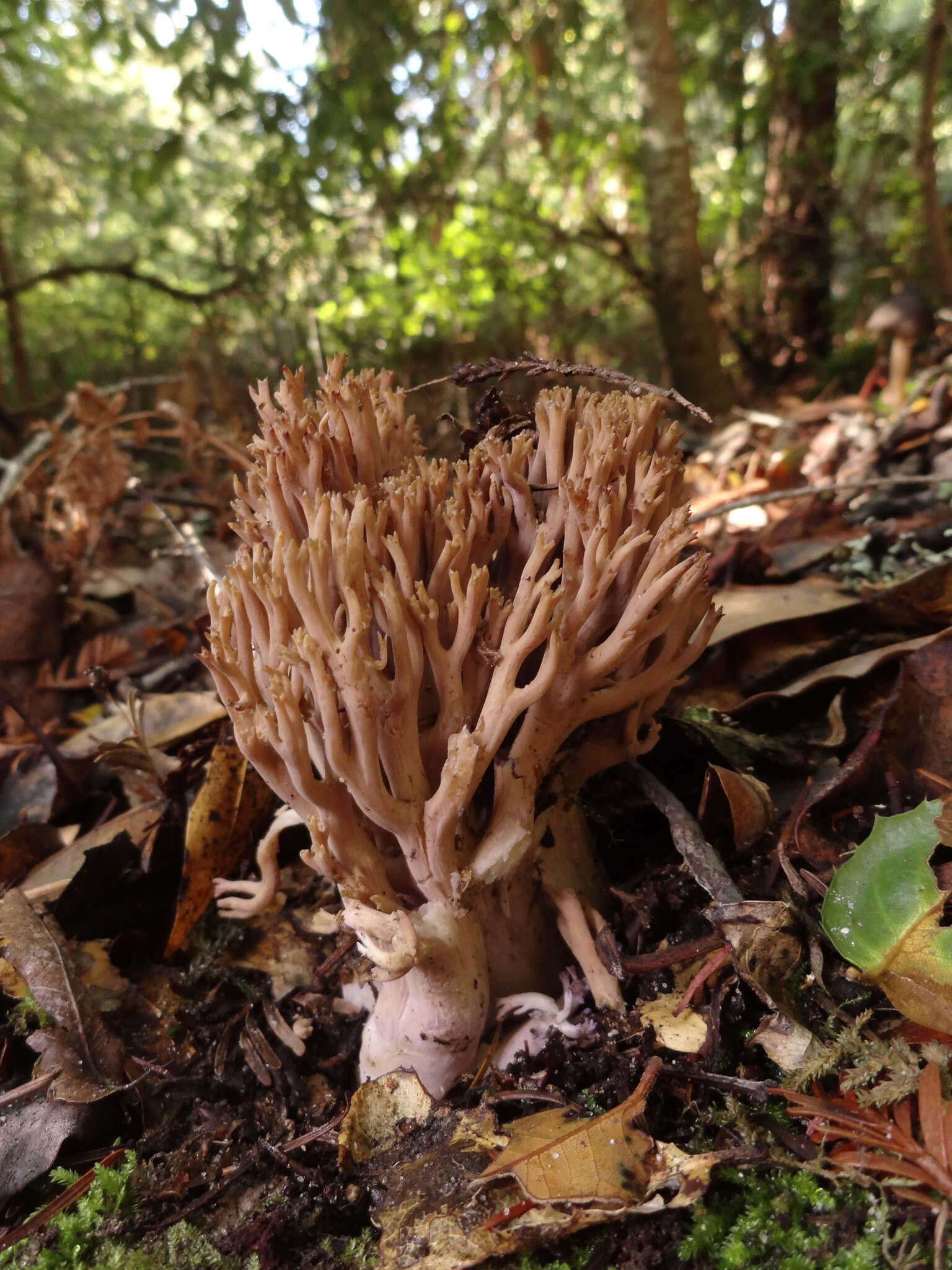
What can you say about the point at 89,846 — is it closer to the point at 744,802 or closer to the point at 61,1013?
the point at 61,1013

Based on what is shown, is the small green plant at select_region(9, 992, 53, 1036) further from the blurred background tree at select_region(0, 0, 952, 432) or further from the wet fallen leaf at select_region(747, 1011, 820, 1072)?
the blurred background tree at select_region(0, 0, 952, 432)

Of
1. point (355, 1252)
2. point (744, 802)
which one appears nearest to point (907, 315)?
point (744, 802)

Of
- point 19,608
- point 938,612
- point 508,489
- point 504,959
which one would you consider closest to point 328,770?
point 504,959

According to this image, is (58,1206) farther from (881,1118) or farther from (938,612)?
(938,612)

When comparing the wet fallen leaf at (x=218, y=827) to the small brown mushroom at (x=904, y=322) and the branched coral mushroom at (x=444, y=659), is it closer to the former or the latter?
the branched coral mushroom at (x=444, y=659)

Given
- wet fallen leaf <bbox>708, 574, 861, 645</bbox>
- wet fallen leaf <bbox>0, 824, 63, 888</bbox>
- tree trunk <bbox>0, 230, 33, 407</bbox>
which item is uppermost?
tree trunk <bbox>0, 230, 33, 407</bbox>

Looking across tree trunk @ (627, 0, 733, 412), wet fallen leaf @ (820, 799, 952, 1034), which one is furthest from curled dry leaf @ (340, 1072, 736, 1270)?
tree trunk @ (627, 0, 733, 412)

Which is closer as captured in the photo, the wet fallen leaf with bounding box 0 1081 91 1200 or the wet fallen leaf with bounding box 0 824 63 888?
the wet fallen leaf with bounding box 0 1081 91 1200
